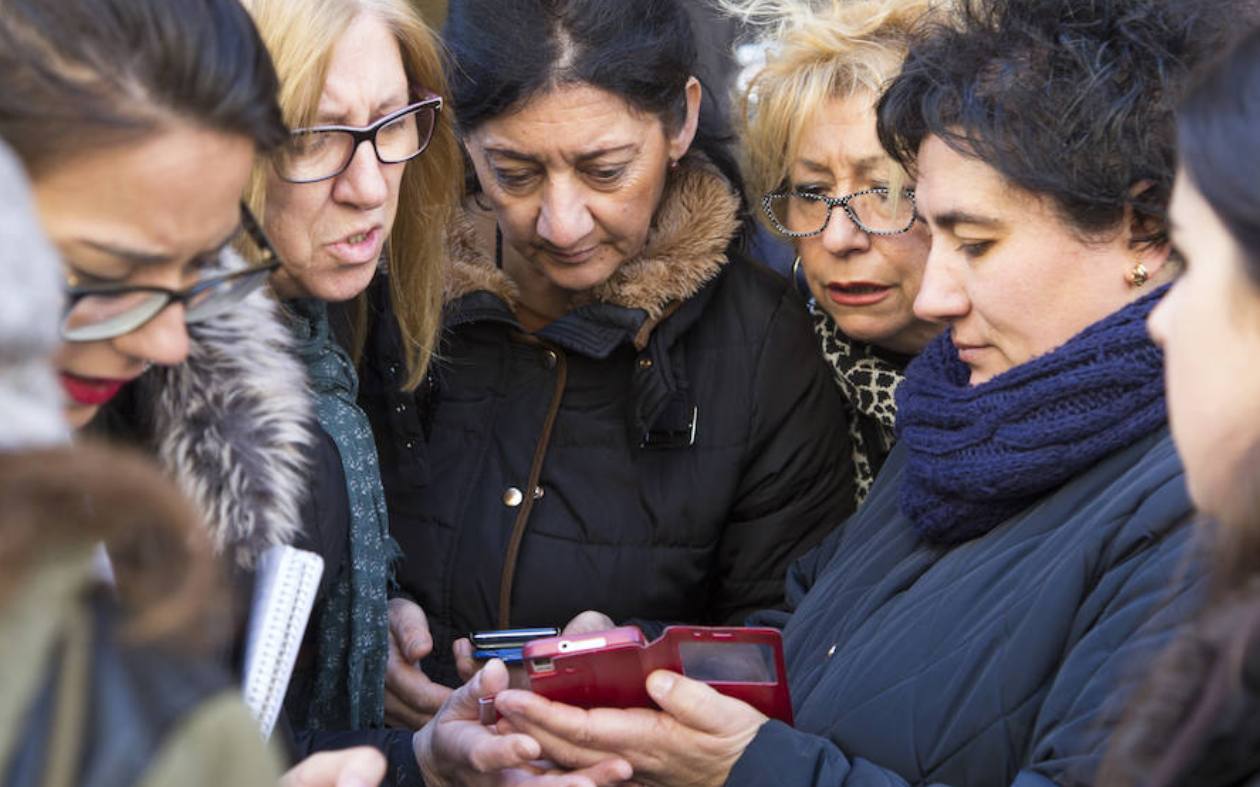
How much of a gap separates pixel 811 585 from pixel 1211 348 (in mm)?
1505

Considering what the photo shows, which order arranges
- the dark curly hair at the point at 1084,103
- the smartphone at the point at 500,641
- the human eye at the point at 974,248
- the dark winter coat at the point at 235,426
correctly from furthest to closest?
the smartphone at the point at 500,641, the human eye at the point at 974,248, the dark curly hair at the point at 1084,103, the dark winter coat at the point at 235,426

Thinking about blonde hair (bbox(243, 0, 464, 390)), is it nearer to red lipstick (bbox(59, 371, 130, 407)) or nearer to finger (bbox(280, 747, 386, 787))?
red lipstick (bbox(59, 371, 130, 407))

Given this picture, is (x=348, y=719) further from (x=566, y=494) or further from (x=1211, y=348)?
(x=1211, y=348)

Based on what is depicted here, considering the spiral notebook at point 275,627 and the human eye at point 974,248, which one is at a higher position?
the human eye at point 974,248

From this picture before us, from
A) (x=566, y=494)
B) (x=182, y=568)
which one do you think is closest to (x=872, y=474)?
(x=566, y=494)

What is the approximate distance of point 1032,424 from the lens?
83.7 inches

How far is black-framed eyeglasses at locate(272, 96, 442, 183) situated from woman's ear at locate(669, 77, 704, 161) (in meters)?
0.63

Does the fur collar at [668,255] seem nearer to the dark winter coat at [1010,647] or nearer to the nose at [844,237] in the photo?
the nose at [844,237]

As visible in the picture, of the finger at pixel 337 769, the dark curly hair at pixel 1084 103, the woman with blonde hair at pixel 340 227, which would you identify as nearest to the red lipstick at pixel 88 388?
the finger at pixel 337 769

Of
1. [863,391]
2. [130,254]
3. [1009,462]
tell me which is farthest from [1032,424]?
[130,254]

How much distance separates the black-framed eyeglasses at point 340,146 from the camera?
2.43 metres

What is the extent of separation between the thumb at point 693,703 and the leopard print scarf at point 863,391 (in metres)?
0.96

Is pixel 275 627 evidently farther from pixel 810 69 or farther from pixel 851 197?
pixel 810 69

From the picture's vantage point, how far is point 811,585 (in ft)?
9.36
